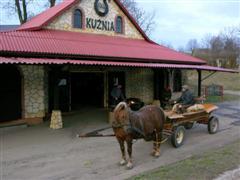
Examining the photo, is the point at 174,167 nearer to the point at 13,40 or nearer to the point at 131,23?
the point at 13,40

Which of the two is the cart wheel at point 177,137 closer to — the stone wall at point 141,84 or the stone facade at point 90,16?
the stone wall at point 141,84

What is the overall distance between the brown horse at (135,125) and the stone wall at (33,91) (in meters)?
6.81

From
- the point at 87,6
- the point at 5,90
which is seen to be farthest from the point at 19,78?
the point at 87,6

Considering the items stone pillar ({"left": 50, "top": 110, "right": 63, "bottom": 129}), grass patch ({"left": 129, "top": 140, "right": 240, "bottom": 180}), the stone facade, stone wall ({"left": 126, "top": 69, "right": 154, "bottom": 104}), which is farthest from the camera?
stone wall ({"left": 126, "top": 69, "right": 154, "bottom": 104})

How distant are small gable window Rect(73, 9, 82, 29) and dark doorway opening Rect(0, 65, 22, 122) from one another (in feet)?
18.5

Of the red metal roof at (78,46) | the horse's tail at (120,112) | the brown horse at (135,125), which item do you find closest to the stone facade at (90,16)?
the red metal roof at (78,46)

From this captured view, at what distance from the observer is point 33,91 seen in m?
13.8

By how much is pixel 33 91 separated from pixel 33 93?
0.09 metres

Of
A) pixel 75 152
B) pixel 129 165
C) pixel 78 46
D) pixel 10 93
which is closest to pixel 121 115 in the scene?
pixel 129 165

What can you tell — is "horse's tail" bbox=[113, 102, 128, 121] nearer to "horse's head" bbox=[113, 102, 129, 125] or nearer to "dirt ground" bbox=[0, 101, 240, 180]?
"horse's head" bbox=[113, 102, 129, 125]

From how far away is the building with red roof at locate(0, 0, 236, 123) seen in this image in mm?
12828

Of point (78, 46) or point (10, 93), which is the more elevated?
point (78, 46)

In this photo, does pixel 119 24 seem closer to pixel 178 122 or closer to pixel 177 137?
pixel 178 122

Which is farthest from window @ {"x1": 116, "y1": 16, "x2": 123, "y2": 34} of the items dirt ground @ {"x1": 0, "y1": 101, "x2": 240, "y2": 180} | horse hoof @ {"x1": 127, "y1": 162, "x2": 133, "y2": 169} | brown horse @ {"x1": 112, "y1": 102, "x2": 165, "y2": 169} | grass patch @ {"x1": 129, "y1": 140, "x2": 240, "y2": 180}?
horse hoof @ {"x1": 127, "y1": 162, "x2": 133, "y2": 169}
